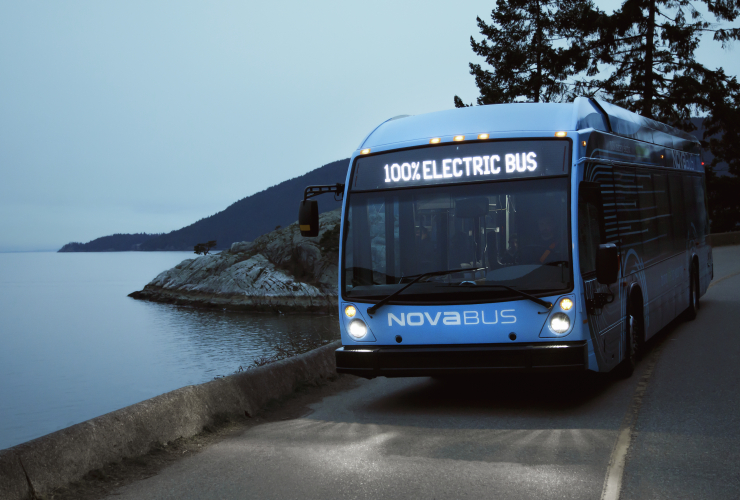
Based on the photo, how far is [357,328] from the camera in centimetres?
767

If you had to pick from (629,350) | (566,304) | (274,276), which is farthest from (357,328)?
(274,276)

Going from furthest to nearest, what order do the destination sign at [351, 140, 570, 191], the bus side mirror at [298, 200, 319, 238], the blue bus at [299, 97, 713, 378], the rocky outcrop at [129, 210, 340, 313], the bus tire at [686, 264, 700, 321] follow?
1. the rocky outcrop at [129, 210, 340, 313]
2. the bus tire at [686, 264, 700, 321]
3. the bus side mirror at [298, 200, 319, 238]
4. the destination sign at [351, 140, 570, 191]
5. the blue bus at [299, 97, 713, 378]

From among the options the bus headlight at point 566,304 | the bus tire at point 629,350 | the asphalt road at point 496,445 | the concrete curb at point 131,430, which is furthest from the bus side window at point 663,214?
the concrete curb at point 131,430

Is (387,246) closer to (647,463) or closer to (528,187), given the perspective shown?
(528,187)

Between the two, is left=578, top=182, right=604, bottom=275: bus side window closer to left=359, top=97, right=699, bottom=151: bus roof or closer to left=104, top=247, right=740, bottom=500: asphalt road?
left=359, top=97, right=699, bottom=151: bus roof

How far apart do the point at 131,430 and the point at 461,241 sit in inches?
135

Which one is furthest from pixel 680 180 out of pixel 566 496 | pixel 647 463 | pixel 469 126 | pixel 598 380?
pixel 566 496

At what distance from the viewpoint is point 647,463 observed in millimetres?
5383

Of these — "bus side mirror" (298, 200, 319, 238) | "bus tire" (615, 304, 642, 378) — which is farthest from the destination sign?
"bus tire" (615, 304, 642, 378)

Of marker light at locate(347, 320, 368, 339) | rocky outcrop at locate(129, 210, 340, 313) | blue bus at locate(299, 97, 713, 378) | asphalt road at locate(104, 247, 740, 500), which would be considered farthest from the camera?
rocky outcrop at locate(129, 210, 340, 313)

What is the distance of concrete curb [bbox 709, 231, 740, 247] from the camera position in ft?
148

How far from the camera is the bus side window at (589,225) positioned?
723 cm

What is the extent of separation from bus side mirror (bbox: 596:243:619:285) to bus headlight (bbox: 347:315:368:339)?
7.61 feet

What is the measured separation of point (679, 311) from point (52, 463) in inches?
A: 407
